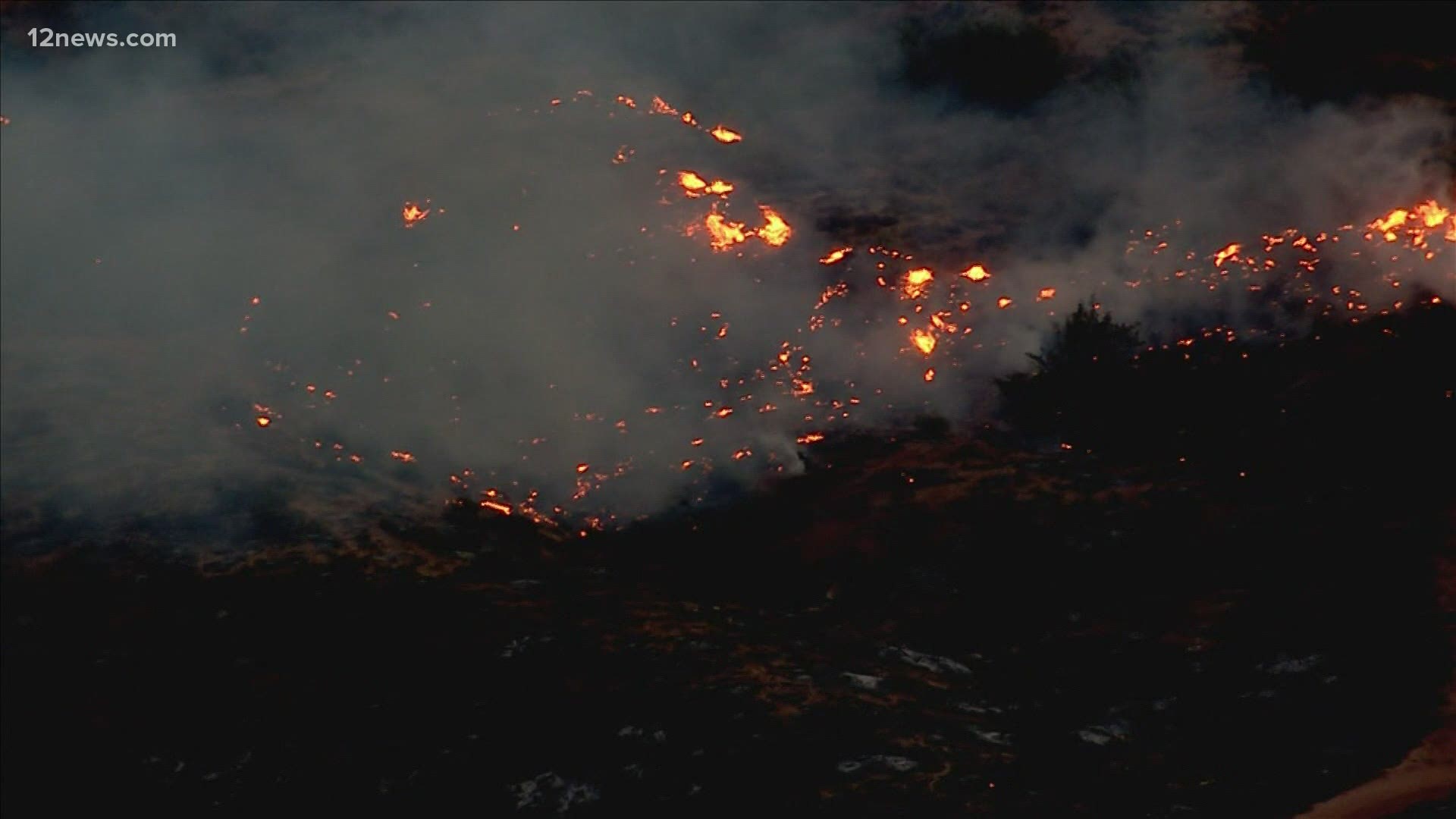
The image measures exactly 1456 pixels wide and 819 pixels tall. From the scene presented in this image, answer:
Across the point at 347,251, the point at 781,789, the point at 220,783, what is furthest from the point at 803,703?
the point at 347,251

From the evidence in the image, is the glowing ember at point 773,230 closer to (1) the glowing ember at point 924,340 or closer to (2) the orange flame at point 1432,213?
(1) the glowing ember at point 924,340

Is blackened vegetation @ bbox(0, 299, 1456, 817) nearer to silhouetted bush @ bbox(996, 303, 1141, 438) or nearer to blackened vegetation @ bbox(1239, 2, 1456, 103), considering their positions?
silhouetted bush @ bbox(996, 303, 1141, 438)

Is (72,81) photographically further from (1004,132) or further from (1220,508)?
(1220,508)

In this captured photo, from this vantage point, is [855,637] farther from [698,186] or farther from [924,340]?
[698,186]

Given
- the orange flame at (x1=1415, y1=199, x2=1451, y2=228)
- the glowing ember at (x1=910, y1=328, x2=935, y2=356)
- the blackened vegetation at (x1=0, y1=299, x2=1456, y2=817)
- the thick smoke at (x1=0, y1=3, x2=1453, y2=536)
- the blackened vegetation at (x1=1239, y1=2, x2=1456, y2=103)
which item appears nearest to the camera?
the blackened vegetation at (x1=0, y1=299, x2=1456, y2=817)

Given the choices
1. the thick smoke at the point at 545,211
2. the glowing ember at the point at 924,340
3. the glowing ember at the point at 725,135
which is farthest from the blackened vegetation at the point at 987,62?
the glowing ember at the point at 924,340

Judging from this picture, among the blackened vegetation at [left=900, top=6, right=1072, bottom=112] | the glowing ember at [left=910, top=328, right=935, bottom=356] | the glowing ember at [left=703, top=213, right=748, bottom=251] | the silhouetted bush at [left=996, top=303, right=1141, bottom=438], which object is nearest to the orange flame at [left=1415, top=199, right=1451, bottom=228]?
the silhouetted bush at [left=996, top=303, right=1141, bottom=438]
